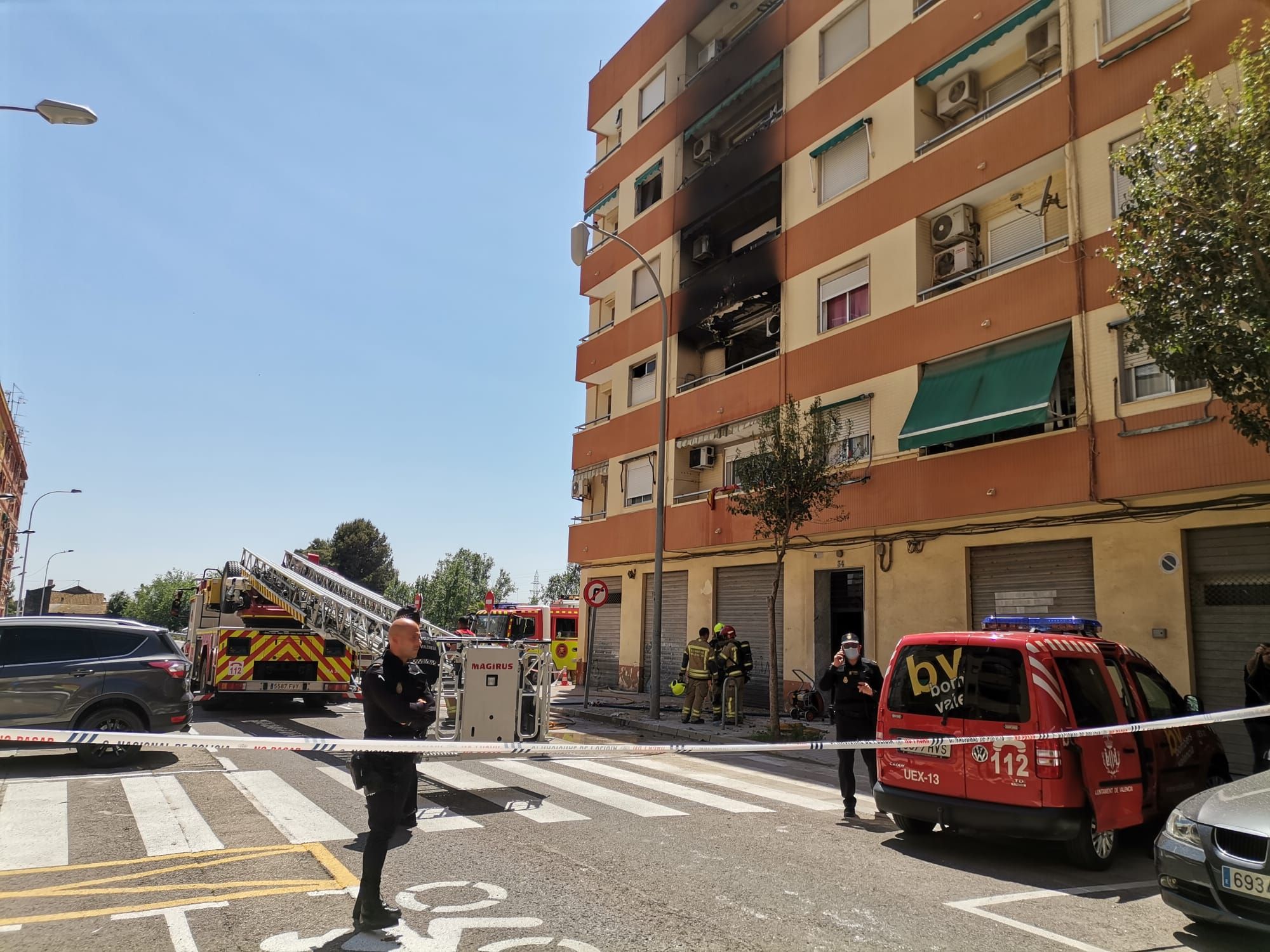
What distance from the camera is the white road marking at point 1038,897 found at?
478 centimetres

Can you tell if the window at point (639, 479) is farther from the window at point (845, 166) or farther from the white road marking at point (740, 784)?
the white road marking at point (740, 784)

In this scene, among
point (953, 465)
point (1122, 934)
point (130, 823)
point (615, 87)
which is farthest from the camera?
point (615, 87)

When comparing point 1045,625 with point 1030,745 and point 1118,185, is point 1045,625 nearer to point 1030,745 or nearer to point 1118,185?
point 1030,745

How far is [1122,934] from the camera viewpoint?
16.3 feet

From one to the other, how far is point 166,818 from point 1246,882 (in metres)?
7.48

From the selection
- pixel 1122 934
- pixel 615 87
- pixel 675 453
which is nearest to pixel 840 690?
pixel 1122 934

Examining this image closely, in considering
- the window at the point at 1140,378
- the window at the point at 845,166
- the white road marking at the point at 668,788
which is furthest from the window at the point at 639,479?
the white road marking at the point at 668,788

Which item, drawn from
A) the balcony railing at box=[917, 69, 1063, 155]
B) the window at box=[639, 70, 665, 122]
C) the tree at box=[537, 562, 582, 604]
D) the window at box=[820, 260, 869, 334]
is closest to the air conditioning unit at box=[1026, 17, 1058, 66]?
the balcony railing at box=[917, 69, 1063, 155]

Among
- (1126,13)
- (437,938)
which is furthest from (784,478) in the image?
(437,938)

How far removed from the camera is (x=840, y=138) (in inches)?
746

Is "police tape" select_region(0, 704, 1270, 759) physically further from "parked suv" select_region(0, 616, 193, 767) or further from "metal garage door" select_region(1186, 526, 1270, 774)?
"metal garage door" select_region(1186, 526, 1270, 774)

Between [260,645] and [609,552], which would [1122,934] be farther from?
[609,552]

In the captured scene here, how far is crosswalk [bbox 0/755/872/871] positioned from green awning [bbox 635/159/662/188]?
20023 mm

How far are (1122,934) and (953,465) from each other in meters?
11.1
